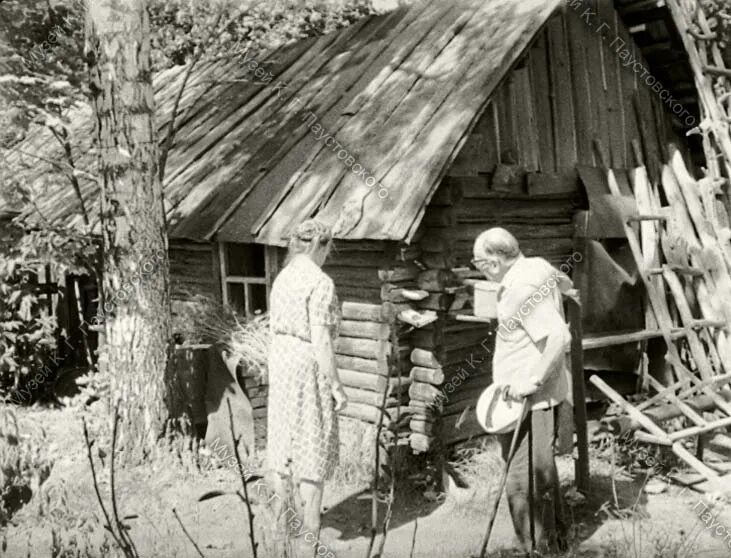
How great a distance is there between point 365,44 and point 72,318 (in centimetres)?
639

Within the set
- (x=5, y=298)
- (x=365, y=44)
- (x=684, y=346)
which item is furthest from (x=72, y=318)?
(x=684, y=346)

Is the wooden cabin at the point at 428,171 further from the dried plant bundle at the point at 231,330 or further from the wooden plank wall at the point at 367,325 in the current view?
the dried plant bundle at the point at 231,330

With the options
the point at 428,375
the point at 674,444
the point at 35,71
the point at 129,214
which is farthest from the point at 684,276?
the point at 35,71

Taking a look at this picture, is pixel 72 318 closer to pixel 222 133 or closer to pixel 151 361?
pixel 222 133

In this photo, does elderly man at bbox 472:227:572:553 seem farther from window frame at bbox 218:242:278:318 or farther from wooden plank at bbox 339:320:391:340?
window frame at bbox 218:242:278:318

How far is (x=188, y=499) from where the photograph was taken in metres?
6.64

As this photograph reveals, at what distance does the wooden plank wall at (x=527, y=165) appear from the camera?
7.19m

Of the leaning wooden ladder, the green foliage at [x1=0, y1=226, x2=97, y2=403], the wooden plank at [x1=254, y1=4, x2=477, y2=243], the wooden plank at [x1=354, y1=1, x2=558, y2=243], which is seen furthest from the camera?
the leaning wooden ladder

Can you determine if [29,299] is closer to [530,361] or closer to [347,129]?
[347,129]

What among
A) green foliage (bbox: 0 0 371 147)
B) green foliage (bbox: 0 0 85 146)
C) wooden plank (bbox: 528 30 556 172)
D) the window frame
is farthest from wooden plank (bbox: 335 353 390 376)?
green foliage (bbox: 0 0 85 146)

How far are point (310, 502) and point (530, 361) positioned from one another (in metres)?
1.76

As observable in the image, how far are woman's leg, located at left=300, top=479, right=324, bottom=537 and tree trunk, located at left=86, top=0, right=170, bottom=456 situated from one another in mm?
2607

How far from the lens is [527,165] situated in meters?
8.22

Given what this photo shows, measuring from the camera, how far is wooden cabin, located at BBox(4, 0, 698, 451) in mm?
7172
